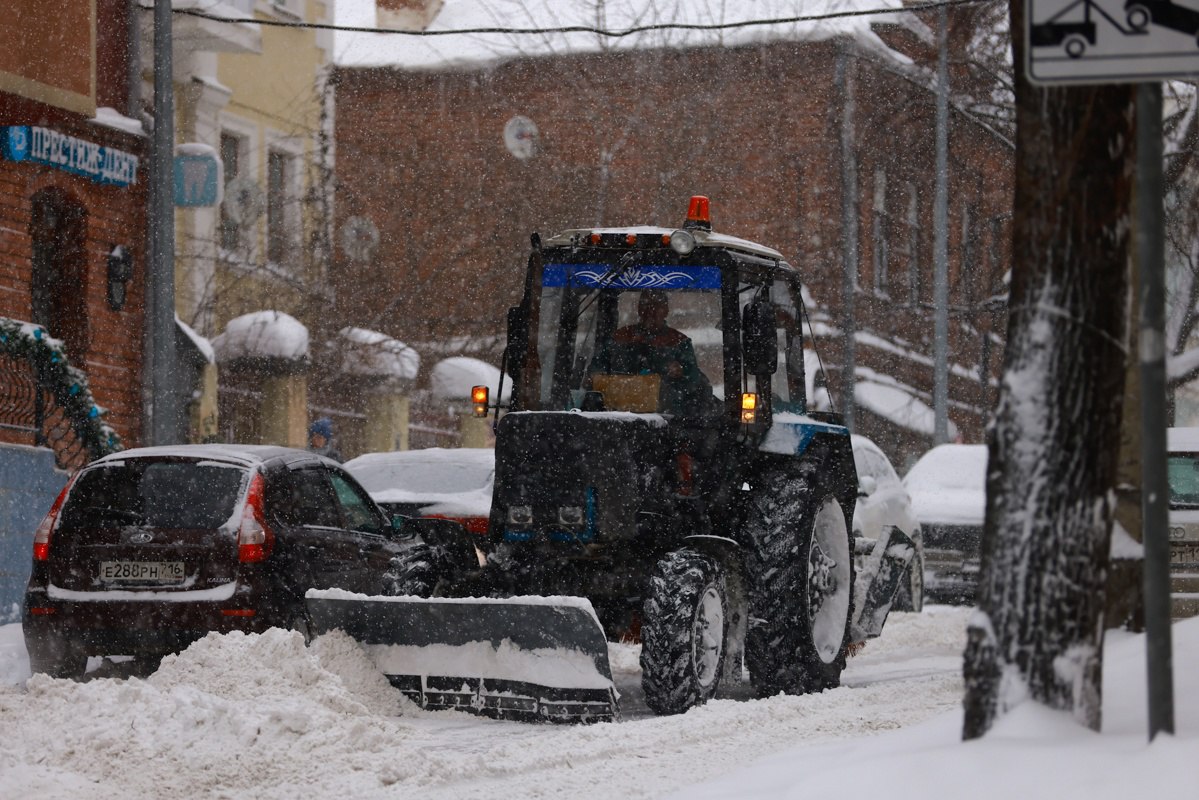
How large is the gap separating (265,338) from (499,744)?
55.4 ft

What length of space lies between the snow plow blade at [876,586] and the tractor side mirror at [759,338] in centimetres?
213

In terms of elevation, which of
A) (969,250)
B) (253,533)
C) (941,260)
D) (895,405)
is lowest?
(253,533)

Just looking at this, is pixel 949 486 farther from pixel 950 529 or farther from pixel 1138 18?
pixel 1138 18

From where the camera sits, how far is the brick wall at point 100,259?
19.9m

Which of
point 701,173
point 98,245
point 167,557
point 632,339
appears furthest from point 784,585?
point 701,173

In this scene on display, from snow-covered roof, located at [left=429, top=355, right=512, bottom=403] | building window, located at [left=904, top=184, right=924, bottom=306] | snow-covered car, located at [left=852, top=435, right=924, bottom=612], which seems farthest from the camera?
building window, located at [left=904, top=184, right=924, bottom=306]

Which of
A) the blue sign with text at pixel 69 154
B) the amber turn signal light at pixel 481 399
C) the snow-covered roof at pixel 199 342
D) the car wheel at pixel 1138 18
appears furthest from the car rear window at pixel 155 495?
the snow-covered roof at pixel 199 342

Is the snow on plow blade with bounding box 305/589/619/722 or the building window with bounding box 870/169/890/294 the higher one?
the building window with bounding box 870/169/890/294

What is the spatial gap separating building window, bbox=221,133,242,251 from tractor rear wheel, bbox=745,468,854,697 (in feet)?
59.6

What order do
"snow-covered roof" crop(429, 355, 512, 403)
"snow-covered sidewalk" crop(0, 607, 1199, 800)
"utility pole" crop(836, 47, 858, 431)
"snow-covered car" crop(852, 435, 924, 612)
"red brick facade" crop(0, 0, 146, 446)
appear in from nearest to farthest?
"snow-covered sidewalk" crop(0, 607, 1199, 800), "snow-covered car" crop(852, 435, 924, 612), "red brick facade" crop(0, 0, 146, 446), "utility pole" crop(836, 47, 858, 431), "snow-covered roof" crop(429, 355, 512, 403)

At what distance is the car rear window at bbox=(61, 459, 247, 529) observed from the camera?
11.4 m

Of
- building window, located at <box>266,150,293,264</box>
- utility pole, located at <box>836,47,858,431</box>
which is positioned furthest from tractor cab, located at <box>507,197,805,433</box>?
building window, located at <box>266,150,293,264</box>

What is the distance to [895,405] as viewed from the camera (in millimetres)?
32406

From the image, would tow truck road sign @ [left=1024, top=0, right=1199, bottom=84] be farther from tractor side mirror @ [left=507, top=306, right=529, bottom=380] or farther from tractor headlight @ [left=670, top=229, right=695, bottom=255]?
tractor side mirror @ [left=507, top=306, right=529, bottom=380]
